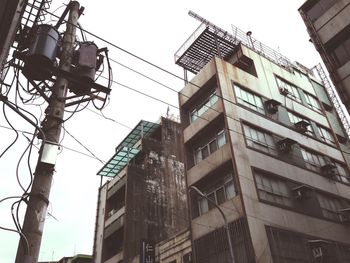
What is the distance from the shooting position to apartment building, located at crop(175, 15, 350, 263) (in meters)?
19.5

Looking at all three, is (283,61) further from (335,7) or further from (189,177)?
(189,177)

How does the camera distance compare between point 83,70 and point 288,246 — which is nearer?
point 83,70

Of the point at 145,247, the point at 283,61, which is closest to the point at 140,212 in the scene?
the point at 145,247

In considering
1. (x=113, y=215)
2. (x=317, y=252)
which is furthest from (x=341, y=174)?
(x=113, y=215)

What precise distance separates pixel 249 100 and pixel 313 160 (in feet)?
23.2

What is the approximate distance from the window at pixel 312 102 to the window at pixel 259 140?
9.94 m

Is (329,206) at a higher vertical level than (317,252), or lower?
higher

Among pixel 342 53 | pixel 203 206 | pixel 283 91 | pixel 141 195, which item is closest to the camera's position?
pixel 342 53

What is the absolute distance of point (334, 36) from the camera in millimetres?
19078

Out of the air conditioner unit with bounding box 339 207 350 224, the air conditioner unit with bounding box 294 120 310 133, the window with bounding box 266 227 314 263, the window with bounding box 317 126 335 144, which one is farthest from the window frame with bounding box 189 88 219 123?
the air conditioner unit with bounding box 339 207 350 224

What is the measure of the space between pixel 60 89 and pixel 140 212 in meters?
31.5

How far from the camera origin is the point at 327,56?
19.3 meters

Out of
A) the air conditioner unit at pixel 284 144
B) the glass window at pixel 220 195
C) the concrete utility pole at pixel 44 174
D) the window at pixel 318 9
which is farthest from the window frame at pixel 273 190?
the concrete utility pole at pixel 44 174

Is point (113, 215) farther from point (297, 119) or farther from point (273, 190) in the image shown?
point (297, 119)
